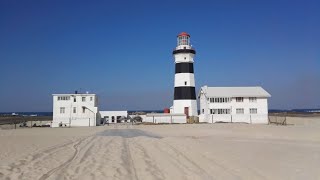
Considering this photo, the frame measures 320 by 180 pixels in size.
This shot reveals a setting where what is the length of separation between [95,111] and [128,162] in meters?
35.2

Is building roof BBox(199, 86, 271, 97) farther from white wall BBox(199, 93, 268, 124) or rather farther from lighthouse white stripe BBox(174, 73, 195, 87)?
lighthouse white stripe BBox(174, 73, 195, 87)

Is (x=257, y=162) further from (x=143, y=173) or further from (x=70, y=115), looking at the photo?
(x=70, y=115)

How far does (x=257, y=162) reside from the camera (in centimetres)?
1302

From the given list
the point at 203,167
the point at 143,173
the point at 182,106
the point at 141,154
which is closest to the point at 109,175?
the point at 143,173

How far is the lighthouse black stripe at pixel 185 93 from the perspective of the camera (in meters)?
46.7

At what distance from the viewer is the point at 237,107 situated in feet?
155

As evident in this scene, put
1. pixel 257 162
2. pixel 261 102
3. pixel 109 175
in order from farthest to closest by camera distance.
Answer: pixel 261 102
pixel 257 162
pixel 109 175

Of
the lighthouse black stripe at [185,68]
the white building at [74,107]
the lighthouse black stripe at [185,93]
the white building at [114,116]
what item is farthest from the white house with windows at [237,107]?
the white building at [74,107]

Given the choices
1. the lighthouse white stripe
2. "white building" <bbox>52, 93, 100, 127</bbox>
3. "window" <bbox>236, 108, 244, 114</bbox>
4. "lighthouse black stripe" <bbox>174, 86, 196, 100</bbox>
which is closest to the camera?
"lighthouse black stripe" <bbox>174, 86, 196, 100</bbox>

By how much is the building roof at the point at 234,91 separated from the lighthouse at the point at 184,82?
2.59m

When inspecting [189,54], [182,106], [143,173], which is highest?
[189,54]

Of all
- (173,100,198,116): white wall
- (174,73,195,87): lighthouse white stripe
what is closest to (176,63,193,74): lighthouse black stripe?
(174,73,195,87): lighthouse white stripe

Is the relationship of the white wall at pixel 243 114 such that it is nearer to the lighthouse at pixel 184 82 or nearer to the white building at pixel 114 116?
the lighthouse at pixel 184 82

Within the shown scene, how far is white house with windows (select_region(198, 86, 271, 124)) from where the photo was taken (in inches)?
1832
